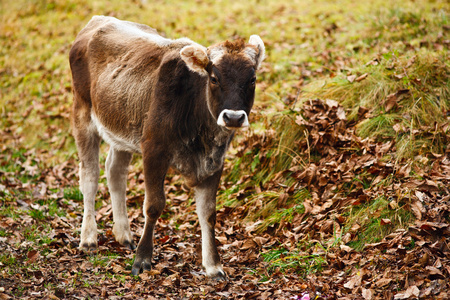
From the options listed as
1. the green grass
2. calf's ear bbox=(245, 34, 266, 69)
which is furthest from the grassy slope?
Result: calf's ear bbox=(245, 34, 266, 69)

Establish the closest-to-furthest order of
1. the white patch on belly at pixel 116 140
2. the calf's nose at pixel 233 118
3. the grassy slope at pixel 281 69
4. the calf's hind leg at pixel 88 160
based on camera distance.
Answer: the calf's nose at pixel 233 118, the white patch on belly at pixel 116 140, the calf's hind leg at pixel 88 160, the grassy slope at pixel 281 69

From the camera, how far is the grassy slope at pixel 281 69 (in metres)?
6.90

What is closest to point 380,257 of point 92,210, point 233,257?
point 233,257

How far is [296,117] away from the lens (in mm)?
7344

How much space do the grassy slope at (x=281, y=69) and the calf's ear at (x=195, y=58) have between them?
2.27 m

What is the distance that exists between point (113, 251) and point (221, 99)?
257cm

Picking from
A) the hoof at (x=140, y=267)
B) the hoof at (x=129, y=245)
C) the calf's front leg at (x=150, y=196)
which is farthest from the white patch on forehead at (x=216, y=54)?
the hoof at (x=129, y=245)

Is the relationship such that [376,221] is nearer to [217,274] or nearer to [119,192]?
[217,274]

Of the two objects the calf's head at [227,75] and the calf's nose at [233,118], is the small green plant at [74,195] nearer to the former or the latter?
the calf's head at [227,75]

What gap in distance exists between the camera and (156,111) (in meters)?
5.50

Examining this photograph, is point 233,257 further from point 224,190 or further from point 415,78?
point 415,78

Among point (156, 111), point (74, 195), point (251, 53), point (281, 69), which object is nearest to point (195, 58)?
point (251, 53)

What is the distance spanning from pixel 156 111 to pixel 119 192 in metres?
1.74

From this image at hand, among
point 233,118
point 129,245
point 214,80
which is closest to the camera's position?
point 233,118
